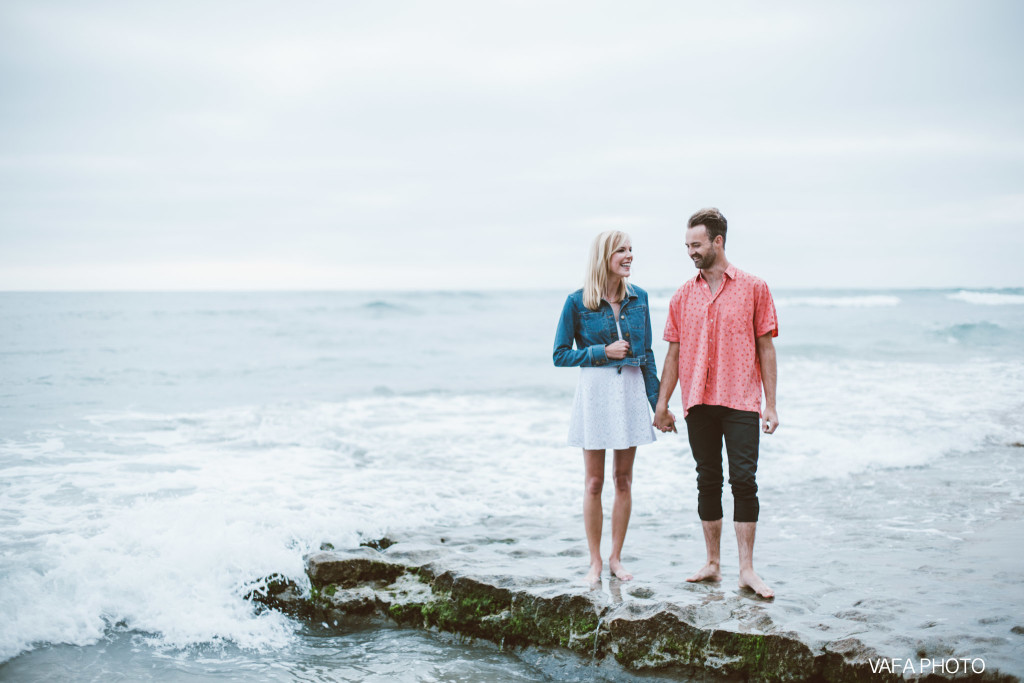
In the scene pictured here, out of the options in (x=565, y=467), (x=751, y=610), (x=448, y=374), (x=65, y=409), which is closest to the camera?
(x=751, y=610)

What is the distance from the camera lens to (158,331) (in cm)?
2620

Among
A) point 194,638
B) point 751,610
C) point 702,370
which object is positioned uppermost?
point 702,370

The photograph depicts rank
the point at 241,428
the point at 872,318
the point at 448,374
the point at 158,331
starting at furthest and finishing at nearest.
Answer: the point at 872,318
the point at 158,331
the point at 448,374
the point at 241,428

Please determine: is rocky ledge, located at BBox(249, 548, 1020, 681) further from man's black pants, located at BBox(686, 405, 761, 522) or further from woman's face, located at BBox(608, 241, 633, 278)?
woman's face, located at BBox(608, 241, 633, 278)

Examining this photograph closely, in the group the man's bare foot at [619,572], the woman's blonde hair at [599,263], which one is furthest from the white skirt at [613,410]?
the man's bare foot at [619,572]

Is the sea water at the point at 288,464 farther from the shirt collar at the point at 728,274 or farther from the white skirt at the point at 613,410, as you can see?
the shirt collar at the point at 728,274

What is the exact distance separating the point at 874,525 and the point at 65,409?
11.2 metres

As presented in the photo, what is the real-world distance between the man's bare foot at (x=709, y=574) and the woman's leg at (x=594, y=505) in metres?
0.57

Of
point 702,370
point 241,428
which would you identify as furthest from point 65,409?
point 702,370

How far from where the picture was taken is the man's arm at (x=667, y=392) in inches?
170

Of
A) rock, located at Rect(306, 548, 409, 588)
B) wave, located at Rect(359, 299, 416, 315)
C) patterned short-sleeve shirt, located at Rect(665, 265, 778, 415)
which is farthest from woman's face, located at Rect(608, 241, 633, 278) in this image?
wave, located at Rect(359, 299, 416, 315)

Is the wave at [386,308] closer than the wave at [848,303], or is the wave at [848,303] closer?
the wave at [386,308]

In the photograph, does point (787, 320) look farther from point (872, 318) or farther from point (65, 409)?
point (65, 409)

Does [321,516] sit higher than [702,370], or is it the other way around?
[702,370]
